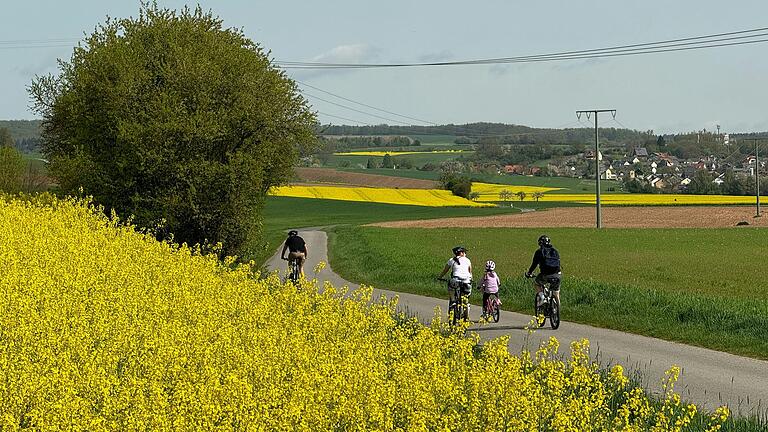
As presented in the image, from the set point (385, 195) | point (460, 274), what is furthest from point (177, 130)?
point (385, 195)

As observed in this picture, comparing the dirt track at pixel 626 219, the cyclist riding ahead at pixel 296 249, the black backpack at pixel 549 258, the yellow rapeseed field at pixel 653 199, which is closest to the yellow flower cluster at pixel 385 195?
the yellow rapeseed field at pixel 653 199

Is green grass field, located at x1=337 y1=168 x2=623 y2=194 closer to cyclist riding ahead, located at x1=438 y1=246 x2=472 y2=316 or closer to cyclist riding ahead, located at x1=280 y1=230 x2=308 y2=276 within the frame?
cyclist riding ahead, located at x1=280 y1=230 x2=308 y2=276

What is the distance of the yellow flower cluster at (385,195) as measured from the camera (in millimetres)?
127000

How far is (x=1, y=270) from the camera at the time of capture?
15148 millimetres

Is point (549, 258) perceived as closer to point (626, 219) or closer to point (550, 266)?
point (550, 266)

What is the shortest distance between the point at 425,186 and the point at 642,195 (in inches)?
1201

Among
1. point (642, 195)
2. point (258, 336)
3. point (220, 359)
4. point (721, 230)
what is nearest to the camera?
point (220, 359)

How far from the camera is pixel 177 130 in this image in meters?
34.4

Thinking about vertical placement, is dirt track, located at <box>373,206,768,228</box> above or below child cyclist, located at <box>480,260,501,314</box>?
below

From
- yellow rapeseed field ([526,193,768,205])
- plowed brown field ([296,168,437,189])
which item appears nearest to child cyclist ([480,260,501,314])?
yellow rapeseed field ([526,193,768,205])

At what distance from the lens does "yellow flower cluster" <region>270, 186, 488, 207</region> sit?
12700 cm

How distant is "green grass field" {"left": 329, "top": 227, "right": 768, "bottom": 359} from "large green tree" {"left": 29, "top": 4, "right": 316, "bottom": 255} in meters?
5.30

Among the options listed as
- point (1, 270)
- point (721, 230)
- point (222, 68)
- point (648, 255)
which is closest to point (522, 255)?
point (648, 255)

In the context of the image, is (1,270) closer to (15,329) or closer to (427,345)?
(15,329)
